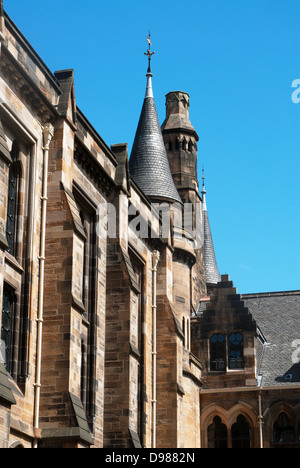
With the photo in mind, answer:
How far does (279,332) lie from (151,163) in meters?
11.4

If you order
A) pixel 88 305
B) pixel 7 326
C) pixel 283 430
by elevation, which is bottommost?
pixel 7 326

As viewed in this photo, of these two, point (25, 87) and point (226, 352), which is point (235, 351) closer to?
point (226, 352)

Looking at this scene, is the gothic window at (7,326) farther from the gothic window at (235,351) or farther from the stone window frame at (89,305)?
the gothic window at (235,351)

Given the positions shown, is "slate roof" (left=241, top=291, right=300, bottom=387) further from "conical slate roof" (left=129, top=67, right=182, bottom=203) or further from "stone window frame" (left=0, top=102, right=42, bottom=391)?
"stone window frame" (left=0, top=102, right=42, bottom=391)

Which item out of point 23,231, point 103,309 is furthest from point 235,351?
point 23,231

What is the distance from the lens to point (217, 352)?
4112 centimetres

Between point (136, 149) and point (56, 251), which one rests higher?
point (136, 149)

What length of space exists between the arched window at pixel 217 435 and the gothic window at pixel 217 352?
249cm

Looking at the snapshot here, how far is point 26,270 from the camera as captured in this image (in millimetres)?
21188

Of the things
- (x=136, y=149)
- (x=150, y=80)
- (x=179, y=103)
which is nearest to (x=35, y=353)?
(x=136, y=149)

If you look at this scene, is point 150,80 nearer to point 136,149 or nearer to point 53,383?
point 136,149

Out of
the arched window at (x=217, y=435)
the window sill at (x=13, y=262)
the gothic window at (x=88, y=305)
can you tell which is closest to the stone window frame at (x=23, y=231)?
the window sill at (x=13, y=262)

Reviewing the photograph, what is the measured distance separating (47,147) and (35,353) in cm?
518

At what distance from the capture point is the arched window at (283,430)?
1513 inches
